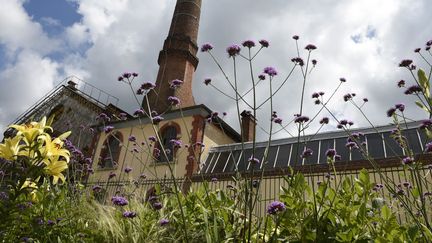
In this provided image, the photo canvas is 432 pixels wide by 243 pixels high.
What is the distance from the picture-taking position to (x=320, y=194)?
2.64 m

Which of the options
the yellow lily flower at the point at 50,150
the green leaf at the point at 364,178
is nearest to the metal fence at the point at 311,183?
the green leaf at the point at 364,178

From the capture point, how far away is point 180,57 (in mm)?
23000

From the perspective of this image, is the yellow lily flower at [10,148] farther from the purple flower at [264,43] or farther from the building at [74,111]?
the building at [74,111]

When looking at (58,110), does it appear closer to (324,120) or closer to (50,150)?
(324,120)

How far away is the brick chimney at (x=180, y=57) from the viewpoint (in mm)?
22266

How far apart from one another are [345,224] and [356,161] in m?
10.4

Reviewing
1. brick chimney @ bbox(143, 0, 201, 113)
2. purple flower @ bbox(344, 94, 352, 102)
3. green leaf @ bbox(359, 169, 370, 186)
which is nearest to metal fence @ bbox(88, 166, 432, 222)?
green leaf @ bbox(359, 169, 370, 186)

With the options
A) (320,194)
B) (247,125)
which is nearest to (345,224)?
(320,194)

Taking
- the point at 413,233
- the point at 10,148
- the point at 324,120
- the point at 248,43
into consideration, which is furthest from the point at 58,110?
the point at 413,233

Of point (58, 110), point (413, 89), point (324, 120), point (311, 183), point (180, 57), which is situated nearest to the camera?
point (413, 89)

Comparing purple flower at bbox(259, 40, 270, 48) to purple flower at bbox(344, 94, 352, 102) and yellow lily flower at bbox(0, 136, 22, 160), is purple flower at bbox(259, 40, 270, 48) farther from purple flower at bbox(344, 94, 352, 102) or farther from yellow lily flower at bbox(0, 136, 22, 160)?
yellow lily flower at bbox(0, 136, 22, 160)

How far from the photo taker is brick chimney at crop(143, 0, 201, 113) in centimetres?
2227

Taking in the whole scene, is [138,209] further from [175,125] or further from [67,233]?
[175,125]

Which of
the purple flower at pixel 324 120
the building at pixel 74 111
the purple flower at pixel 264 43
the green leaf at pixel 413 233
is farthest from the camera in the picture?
the building at pixel 74 111
